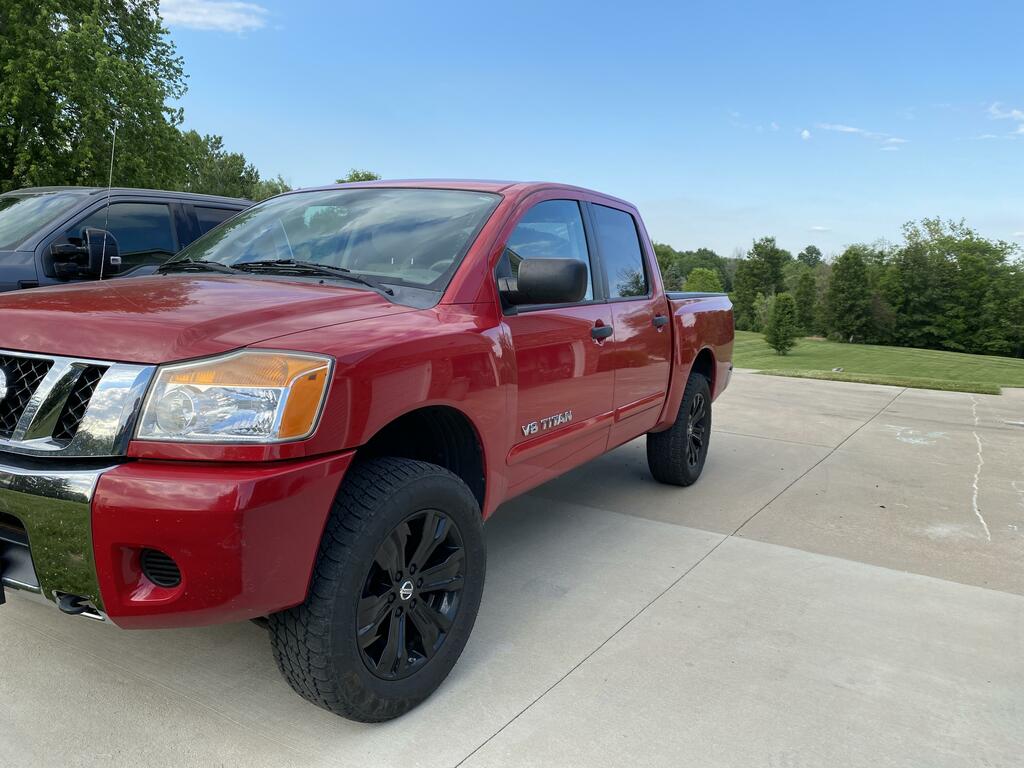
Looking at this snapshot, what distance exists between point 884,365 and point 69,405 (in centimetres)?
2732

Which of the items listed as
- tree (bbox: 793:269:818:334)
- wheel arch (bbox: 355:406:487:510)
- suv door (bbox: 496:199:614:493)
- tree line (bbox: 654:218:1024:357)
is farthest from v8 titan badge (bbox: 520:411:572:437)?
tree (bbox: 793:269:818:334)

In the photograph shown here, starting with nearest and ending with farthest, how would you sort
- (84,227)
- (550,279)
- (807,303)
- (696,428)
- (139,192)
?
(550,279) < (696,428) < (84,227) < (139,192) < (807,303)

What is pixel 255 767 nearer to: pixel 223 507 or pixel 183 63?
pixel 223 507

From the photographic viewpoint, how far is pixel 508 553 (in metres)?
3.88

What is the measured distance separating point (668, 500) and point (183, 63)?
25027mm

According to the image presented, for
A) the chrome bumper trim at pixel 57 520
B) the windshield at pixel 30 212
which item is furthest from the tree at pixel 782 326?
the chrome bumper trim at pixel 57 520

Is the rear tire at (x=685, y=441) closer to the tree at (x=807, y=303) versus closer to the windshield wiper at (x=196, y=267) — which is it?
the windshield wiper at (x=196, y=267)

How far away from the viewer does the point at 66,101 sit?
1927cm

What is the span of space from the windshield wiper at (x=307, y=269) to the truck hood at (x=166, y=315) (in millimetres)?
103

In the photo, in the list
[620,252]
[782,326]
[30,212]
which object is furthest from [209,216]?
[782,326]

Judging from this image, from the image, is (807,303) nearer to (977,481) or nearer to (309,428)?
(977,481)

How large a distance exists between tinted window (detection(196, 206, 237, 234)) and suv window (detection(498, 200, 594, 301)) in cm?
390

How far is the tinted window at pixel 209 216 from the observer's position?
6578 millimetres

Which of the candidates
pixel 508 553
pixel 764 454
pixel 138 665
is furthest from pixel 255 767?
pixel 764 454
